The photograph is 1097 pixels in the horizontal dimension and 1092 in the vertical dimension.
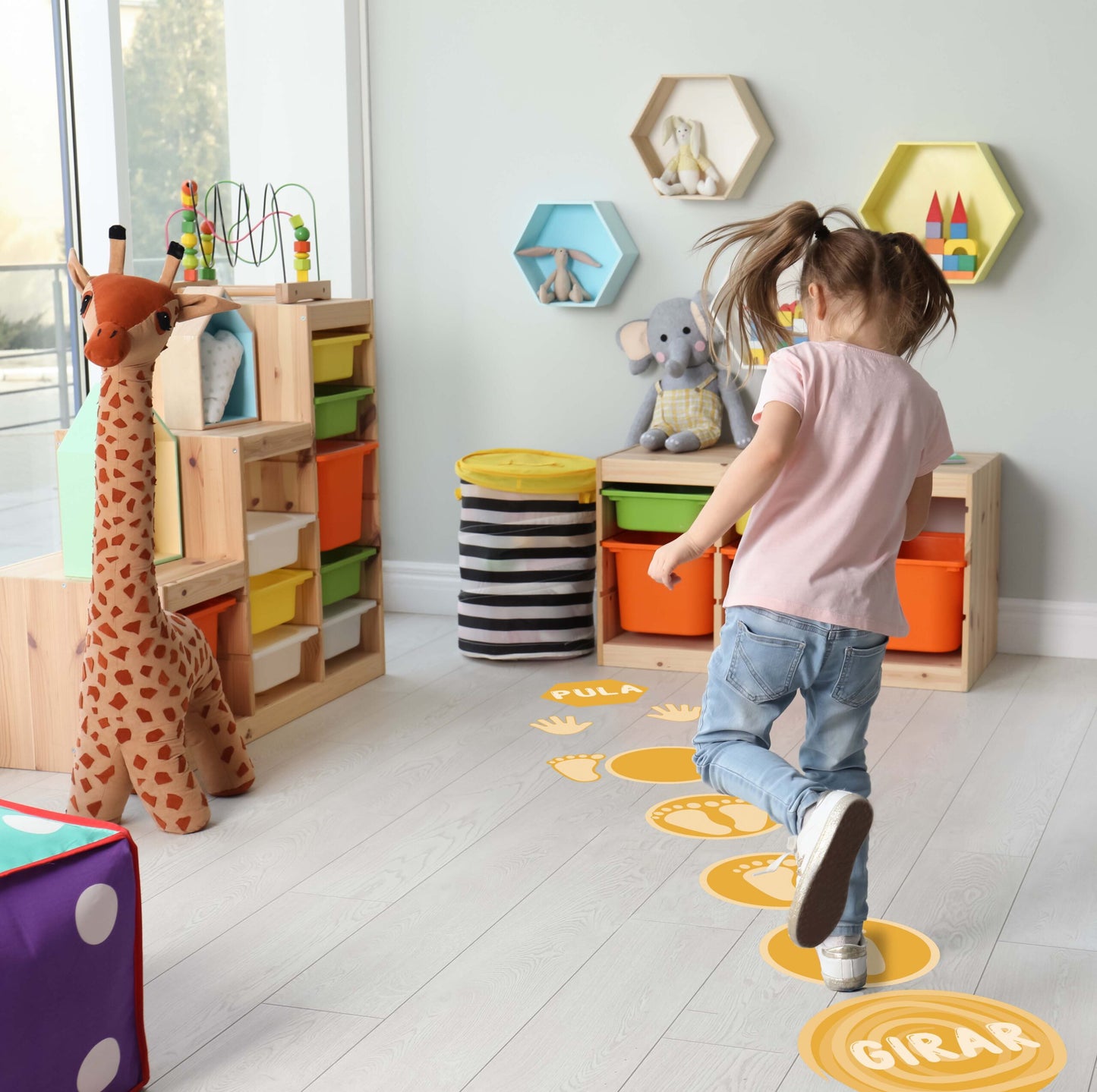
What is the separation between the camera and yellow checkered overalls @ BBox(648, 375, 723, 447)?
352cm

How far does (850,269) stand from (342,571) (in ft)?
6.09

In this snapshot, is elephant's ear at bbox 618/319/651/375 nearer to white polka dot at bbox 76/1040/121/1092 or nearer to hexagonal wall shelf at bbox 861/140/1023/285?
hexagonal wall shelf at bbox 861/140/1023/285

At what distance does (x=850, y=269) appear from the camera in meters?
1.68

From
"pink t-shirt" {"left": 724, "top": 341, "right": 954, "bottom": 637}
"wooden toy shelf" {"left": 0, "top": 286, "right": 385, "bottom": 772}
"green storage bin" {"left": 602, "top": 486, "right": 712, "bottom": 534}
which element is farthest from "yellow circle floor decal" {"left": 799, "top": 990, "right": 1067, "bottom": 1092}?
"green storage bin" {"left": 602, "top": 486, "right": 712, "bottom": 534}

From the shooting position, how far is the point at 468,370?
12.7 ft

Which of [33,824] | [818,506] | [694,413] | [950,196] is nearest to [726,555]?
[694,413]

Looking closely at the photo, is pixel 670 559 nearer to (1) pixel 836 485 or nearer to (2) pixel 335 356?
(1) pixel 836 485

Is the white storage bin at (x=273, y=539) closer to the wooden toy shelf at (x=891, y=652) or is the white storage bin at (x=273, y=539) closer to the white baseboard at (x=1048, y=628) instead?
the wooden toy shelf at (x=891, y=652)

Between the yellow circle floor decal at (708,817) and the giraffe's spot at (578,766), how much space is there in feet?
0.64

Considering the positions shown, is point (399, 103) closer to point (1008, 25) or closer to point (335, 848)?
point (1008, 25)

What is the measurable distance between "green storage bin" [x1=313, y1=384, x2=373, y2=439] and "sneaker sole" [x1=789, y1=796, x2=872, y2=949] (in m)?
1.78

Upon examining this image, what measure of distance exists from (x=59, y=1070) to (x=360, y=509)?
195 centimetres

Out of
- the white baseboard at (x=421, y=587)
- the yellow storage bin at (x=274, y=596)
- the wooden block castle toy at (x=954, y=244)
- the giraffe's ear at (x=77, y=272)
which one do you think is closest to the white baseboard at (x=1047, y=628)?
the wooden block castle toy at (x=954, y=244)

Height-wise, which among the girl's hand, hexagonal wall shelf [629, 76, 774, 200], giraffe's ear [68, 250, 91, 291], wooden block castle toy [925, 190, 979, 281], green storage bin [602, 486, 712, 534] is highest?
hexagonal wall shelf [629, 76, 774, 200]
